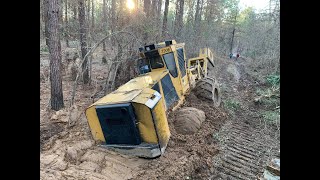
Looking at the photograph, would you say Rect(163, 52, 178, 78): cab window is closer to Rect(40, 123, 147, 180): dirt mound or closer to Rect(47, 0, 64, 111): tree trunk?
Rect(40, 123, 147, 180): dirt mound

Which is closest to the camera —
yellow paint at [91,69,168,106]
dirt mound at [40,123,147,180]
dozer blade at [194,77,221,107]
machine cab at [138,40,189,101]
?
dirt mound at [40,123,147,180]

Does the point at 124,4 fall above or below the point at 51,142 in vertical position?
above

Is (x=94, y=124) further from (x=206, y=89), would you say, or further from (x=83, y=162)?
(x=206, y=89)

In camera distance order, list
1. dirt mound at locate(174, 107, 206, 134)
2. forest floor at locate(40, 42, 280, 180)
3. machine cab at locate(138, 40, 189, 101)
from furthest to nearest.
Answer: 1. machine cab at locate(138, 40, 189, 101)
2. dirt mound at locate(174, 107, 206, 134)
3. forest floor at locate(40, 42, 280, 180)

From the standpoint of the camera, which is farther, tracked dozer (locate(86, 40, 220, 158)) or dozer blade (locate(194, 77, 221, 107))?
dozer blade (locate(194, 77, 221, 107))

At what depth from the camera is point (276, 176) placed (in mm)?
2791

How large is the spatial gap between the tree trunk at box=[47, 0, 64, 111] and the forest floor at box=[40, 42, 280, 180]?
0.51 metres

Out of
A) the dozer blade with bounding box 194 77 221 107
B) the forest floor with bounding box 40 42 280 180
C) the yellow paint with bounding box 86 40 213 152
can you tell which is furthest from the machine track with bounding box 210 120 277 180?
the yellow paint with bounding box 86 40 213 152

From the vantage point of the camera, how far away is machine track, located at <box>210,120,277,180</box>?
5645 millimetres

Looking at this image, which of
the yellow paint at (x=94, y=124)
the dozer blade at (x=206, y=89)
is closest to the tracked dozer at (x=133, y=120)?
the yellow paint at (x=94, y=124)

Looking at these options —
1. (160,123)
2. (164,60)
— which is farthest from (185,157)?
(164,60)
